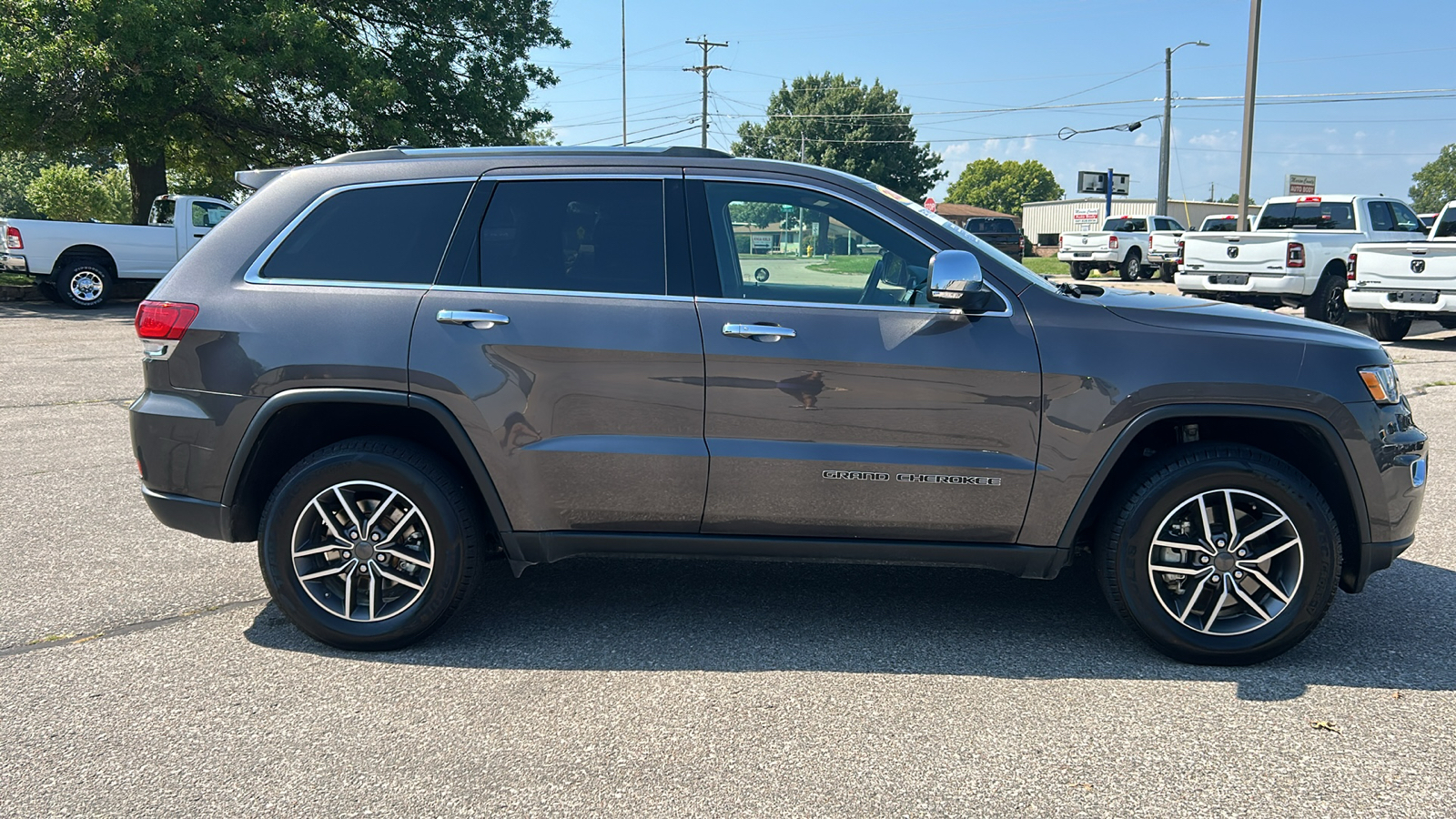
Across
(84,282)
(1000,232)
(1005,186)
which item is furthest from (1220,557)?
(1005,186)

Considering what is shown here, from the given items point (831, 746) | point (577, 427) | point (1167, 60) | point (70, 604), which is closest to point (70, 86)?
point (70, 604)

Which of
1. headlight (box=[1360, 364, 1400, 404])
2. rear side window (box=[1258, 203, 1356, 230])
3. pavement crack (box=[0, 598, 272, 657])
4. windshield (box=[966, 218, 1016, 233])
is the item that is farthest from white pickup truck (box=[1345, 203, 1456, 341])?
windshield (box=[966, 218, 1016, 233])

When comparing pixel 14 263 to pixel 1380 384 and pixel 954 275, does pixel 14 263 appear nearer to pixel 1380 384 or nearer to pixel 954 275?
pixel 954 275

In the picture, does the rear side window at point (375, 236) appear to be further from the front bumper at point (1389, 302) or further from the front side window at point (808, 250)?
the front bumper at point (1389, 302)

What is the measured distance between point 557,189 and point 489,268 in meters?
0.39

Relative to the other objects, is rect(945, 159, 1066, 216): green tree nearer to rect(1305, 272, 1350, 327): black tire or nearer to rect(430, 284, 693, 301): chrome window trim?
rect(1305, 272, 1350, 327): black tire

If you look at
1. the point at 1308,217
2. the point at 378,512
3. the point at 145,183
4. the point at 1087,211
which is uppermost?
the point at 1087,211

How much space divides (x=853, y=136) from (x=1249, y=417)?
7175 cm

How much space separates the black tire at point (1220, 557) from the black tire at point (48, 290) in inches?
776

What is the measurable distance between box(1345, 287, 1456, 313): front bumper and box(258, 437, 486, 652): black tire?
13.4 m

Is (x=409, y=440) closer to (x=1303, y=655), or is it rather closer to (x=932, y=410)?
(x=932, y=410)

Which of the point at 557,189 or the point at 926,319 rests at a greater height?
Result: the point at 557,189

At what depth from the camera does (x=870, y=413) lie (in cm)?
367

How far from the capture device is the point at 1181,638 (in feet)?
12.2
